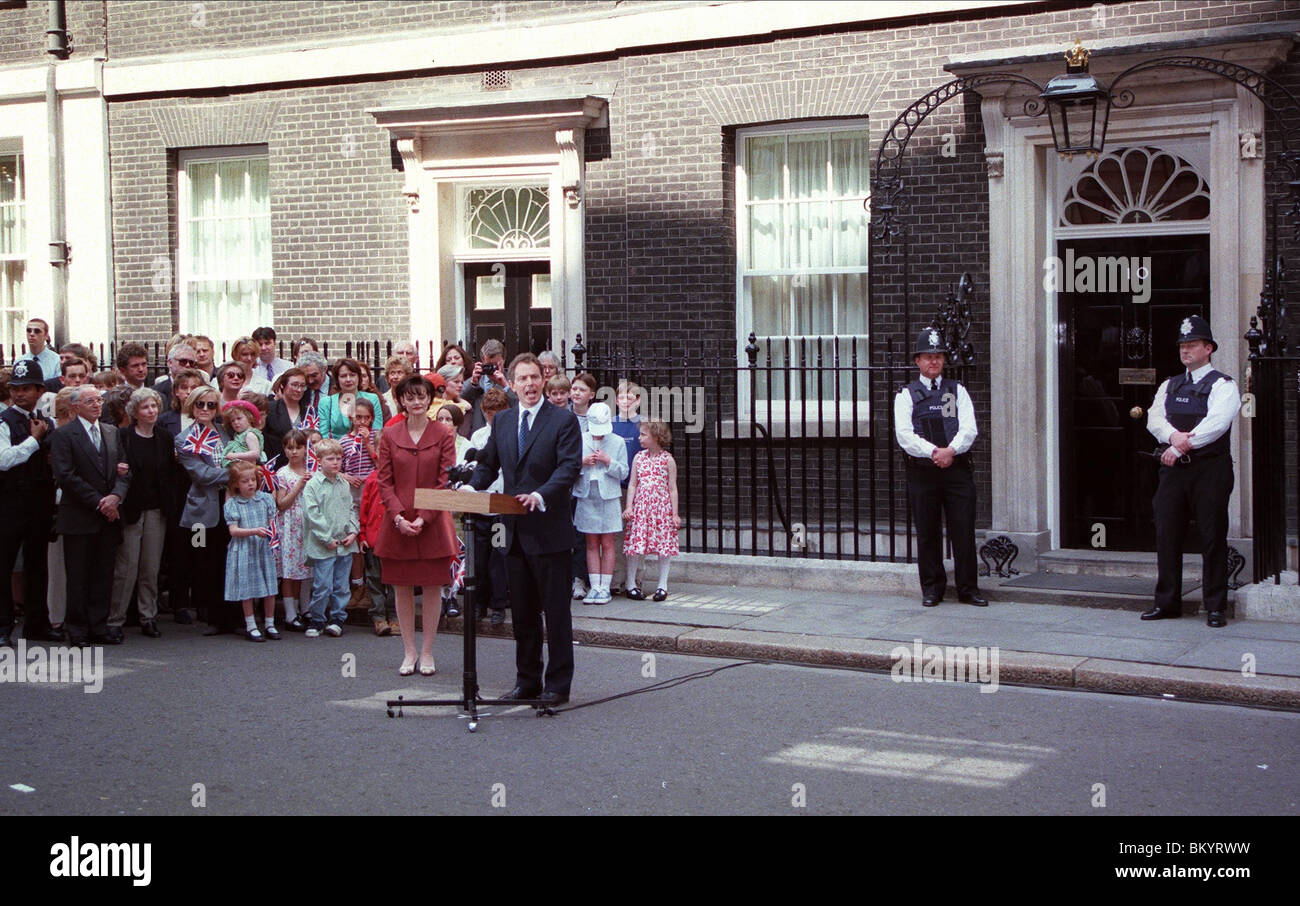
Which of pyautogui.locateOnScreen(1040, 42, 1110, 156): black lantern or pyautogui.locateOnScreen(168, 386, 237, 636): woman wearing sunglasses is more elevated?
pyautogui.locateOnScreen(1040, 42, 1110, 156): black lantern

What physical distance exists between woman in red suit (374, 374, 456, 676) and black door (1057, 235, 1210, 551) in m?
5.33

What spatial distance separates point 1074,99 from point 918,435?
2.55 meters

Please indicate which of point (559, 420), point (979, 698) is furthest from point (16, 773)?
point (979, 698)

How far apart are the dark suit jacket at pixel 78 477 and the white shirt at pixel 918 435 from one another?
552 centimetres

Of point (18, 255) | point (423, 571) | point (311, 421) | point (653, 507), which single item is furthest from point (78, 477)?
point (18, 255)

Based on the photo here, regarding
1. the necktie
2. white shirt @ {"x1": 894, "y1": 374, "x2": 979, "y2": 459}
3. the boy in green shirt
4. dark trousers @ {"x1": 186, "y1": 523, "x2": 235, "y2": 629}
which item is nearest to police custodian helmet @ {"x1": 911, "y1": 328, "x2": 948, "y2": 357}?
white shirt @ {"x1": 894, "y1": 374, "x2": 979, "y2": 459}

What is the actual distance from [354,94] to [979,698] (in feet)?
31.0

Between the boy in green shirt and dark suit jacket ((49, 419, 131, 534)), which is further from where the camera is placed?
the boy in green shirt

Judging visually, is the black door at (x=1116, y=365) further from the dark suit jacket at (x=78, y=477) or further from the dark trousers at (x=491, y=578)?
the dark suit jacket at (x=78, y=477)

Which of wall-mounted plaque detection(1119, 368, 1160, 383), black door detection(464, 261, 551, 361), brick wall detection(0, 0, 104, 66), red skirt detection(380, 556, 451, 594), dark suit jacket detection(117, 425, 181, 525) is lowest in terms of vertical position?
red skirt detection(380, 556, 451, 594)

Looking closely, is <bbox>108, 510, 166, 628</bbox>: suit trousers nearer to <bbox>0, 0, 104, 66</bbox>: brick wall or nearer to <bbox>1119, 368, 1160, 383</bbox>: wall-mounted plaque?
<bbox>1119, 368, 1160, 383</bbox>: wall-mounted plaque

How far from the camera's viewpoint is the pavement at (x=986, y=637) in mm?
8570

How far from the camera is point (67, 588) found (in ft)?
33.9

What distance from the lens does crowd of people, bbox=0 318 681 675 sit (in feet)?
33.5
